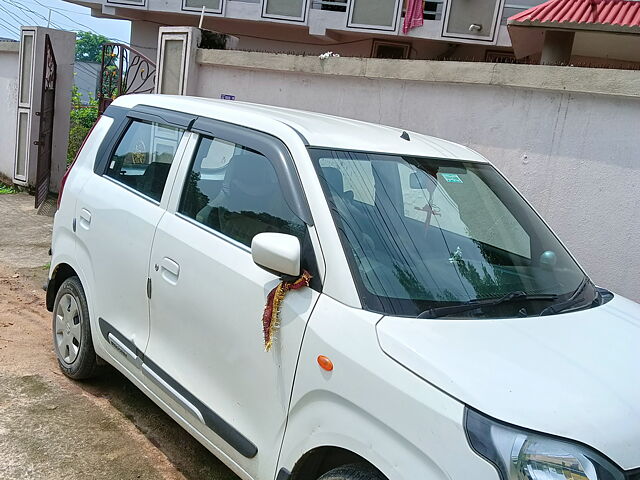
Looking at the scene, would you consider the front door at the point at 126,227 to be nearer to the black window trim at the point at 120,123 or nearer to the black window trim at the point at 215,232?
the black window trim at the point at 120,123

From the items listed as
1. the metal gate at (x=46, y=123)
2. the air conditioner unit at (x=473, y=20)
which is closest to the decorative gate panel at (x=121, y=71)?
the metal gate at (x=46, y=123)

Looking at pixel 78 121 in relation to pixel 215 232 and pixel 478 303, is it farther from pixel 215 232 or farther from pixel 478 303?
→ pixel 478 303

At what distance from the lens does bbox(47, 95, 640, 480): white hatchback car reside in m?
1.87

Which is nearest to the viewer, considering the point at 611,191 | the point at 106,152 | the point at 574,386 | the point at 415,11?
the point at 574,386

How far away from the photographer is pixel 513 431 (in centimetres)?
178

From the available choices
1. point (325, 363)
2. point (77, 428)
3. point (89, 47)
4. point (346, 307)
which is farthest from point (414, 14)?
point (89, 47)

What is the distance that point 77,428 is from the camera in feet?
11.5

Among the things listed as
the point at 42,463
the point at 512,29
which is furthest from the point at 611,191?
the point at 512,29

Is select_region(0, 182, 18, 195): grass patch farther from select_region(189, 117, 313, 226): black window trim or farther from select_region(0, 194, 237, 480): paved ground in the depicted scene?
select_region(189, 117, 313, 226): black window trim

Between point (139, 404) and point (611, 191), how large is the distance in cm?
378

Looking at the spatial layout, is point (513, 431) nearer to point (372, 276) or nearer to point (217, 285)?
point (372, 276)

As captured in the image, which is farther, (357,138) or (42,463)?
(42,463)

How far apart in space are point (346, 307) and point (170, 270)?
1.12 metres

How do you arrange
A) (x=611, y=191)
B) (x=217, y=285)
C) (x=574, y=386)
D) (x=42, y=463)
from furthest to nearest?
(x=611, y=191) → (x=42, y=463) → (x=217, y=285) → (x=574, y=386)
